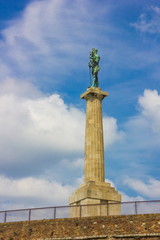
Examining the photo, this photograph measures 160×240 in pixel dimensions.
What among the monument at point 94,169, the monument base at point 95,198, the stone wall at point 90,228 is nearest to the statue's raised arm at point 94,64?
the monument at point 94,169

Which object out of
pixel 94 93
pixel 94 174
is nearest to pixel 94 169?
pixel 94 174

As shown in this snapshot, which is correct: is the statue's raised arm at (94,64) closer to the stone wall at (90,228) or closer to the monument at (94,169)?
the monument at (94,169)

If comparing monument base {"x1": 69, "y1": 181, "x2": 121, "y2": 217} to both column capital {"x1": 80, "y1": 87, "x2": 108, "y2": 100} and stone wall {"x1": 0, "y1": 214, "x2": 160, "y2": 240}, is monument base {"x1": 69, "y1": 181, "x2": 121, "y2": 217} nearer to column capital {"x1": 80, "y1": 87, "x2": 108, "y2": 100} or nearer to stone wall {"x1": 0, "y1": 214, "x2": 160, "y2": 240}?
stone wall {"x1": 0, "y1": 214, "x2": 160, "y2": 240}

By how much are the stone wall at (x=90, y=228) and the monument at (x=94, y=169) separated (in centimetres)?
440

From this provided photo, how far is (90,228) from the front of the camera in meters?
26.2

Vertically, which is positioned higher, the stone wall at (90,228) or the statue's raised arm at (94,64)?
the statue's raised arm at (94,64)

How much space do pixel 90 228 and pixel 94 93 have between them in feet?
48.4

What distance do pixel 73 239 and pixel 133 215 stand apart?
13.8 feet

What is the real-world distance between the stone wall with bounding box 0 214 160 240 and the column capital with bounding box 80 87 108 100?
1391cm

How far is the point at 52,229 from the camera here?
27.1 meters

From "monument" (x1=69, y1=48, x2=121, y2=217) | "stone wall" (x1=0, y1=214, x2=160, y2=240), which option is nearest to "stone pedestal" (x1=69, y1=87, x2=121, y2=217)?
"monument" (x1=69, y1=48, x2=121, y2=217)

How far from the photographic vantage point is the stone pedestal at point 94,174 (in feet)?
105

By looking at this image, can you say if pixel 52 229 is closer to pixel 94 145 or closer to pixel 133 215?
pixel 133 215

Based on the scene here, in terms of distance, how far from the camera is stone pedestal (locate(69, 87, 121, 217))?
105 feet
